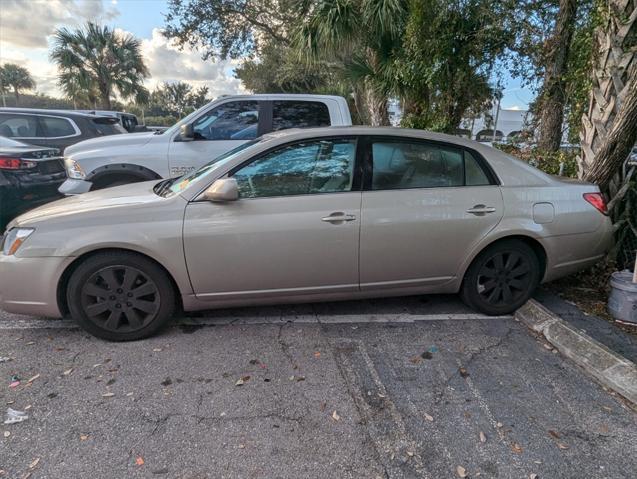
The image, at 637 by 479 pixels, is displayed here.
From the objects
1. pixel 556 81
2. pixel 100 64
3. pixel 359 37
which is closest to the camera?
pixel 556 81

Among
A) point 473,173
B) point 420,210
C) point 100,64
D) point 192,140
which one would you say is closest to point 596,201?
point 473,173

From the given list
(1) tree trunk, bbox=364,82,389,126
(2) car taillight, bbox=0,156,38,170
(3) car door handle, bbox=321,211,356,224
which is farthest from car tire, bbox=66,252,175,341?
(1) tree trunk, bbox=364,82,389,126

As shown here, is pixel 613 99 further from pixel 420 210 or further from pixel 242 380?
pixel 242 380

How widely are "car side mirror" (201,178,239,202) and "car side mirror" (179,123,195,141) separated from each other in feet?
8.79

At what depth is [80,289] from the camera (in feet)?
10.1

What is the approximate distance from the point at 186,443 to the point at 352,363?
1.23m

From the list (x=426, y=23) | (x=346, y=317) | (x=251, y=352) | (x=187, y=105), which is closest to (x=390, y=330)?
(x=346, y=317)

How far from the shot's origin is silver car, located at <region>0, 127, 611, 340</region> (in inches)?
120

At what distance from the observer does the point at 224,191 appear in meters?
3.00

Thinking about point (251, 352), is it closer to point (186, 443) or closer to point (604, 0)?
point (186, 443)

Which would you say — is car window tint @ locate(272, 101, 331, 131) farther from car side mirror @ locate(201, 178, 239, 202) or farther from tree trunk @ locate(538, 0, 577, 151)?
tree trunk @ locate(538, 0, 577, 151)

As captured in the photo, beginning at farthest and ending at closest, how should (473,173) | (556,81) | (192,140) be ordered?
(556,81)
(192,140)
(473,173)

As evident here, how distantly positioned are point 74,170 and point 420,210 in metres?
4.49

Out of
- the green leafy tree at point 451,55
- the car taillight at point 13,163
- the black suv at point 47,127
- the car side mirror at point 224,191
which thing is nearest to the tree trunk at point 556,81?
the green leafy tree at point 451,55
